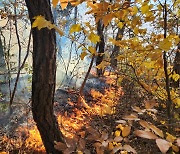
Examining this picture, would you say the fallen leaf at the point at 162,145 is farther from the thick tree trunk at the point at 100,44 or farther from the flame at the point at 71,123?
the thick tree trunk at the point at 100,44

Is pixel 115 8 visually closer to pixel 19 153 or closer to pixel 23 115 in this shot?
pixel 19 153

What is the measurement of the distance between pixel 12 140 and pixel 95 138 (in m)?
3.79

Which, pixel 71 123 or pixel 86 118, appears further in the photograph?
pixel 86 118

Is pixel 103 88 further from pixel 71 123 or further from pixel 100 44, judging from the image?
pixel 71 123

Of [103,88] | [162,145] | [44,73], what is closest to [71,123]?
[103,88]

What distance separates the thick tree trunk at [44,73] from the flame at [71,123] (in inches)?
12.9

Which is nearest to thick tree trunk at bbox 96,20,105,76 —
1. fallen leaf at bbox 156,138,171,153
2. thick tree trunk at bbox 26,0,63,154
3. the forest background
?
the forest background

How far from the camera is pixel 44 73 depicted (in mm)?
2955

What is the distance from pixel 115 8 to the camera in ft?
4.71

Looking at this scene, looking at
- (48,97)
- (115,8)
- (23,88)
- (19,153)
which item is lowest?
(19,153)


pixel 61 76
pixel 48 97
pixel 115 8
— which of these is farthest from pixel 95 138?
pixel 61 76

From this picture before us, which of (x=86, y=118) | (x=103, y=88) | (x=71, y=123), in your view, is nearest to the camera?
(x=71, y=123)

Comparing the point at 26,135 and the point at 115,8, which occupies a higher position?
the point at 115,8

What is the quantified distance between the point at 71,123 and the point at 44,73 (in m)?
3.34
